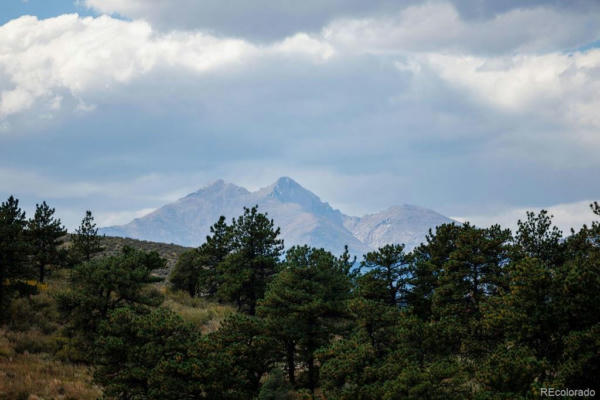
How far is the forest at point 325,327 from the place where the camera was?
58.2ft

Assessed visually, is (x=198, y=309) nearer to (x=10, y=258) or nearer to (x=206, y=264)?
(x=206, y=264)

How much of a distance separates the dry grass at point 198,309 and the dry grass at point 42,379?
1097cm

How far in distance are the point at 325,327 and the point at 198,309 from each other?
1906cm

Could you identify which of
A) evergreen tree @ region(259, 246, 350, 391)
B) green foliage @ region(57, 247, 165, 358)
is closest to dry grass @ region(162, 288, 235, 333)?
green foliage @ region(57, 247, 165, 358)

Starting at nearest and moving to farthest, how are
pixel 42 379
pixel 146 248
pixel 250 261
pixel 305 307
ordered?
pixel 42 379
pixel 305 307
pixel 250 261
pixel 146 248

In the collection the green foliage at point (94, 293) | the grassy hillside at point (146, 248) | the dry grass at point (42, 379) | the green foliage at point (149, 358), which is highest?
the grassy hillside at point (146, 248)

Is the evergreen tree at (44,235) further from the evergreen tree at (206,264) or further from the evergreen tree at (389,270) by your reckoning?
the evergreen tree at (389,270)

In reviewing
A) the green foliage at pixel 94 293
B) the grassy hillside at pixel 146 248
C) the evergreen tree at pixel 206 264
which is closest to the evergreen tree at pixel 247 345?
the green foliage at pixel 94 293

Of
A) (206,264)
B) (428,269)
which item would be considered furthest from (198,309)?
(428,269)

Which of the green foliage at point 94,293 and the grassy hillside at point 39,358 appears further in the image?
the green foliage at point 94,293

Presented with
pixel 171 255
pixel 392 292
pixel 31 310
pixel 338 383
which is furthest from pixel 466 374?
pixel 171 255

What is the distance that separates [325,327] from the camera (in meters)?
28.3

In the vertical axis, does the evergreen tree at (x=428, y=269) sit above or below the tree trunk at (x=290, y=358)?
above

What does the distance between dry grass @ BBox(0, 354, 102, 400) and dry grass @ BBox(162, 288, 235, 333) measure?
11.0m
